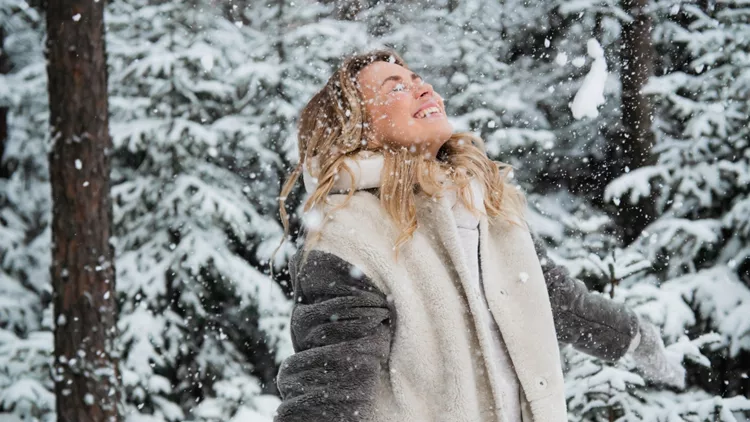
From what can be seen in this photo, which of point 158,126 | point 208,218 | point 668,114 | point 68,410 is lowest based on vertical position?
point 68,410

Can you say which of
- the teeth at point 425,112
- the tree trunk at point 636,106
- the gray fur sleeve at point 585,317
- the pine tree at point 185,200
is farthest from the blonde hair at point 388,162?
the pine tree at point 185,200

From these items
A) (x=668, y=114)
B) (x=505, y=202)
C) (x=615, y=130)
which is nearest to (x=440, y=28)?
(x=615, y=130)

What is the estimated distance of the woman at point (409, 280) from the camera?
1.62 meters

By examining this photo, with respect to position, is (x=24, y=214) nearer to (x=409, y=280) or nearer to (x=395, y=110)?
(x=395, y=110)

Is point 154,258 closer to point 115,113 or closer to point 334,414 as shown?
point 115,113

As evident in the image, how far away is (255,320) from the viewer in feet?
24.5

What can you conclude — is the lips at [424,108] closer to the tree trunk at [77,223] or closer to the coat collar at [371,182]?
the coat collar at [371,182]

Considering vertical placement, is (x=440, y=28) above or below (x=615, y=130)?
above

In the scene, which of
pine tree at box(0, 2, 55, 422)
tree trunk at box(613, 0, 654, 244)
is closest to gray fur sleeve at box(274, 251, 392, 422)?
tree trunk at box(613, 0, 654, 244)

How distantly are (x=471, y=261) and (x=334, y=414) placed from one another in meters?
0.57

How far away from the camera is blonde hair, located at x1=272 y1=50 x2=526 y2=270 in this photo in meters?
1.76

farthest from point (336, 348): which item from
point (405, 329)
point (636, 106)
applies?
point (636, 106)

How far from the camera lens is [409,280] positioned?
1703mm

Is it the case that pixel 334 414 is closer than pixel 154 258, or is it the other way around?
pixel 334 414
